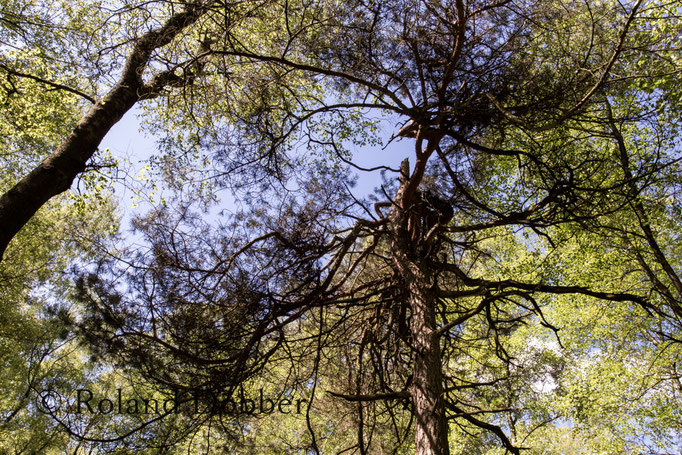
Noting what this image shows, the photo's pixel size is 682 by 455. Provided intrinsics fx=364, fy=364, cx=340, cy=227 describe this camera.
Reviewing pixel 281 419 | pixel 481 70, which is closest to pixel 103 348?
pixel 481 70

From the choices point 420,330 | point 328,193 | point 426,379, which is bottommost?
point 426,379

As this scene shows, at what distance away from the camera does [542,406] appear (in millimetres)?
10656

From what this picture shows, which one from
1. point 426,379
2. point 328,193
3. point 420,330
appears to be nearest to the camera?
point 426,379

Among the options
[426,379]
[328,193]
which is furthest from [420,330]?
[328,193]

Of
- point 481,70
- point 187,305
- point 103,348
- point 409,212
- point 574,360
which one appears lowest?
point 103,348

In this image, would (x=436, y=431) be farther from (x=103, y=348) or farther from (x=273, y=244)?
(x=103, y=348)

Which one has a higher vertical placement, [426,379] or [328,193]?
[328,193]

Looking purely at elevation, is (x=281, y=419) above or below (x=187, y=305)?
above

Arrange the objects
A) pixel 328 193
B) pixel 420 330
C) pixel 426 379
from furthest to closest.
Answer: pixel 328 193
pixel 420 330
pixel 426 379

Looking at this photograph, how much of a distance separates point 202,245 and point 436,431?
343cm

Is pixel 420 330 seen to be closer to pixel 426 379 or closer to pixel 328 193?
pixel 426 379

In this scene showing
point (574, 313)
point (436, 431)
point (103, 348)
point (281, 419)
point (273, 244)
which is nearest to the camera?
point (436, 431)

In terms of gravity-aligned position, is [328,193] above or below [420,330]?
above

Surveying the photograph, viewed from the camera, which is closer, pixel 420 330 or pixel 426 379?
pixel 426 379
